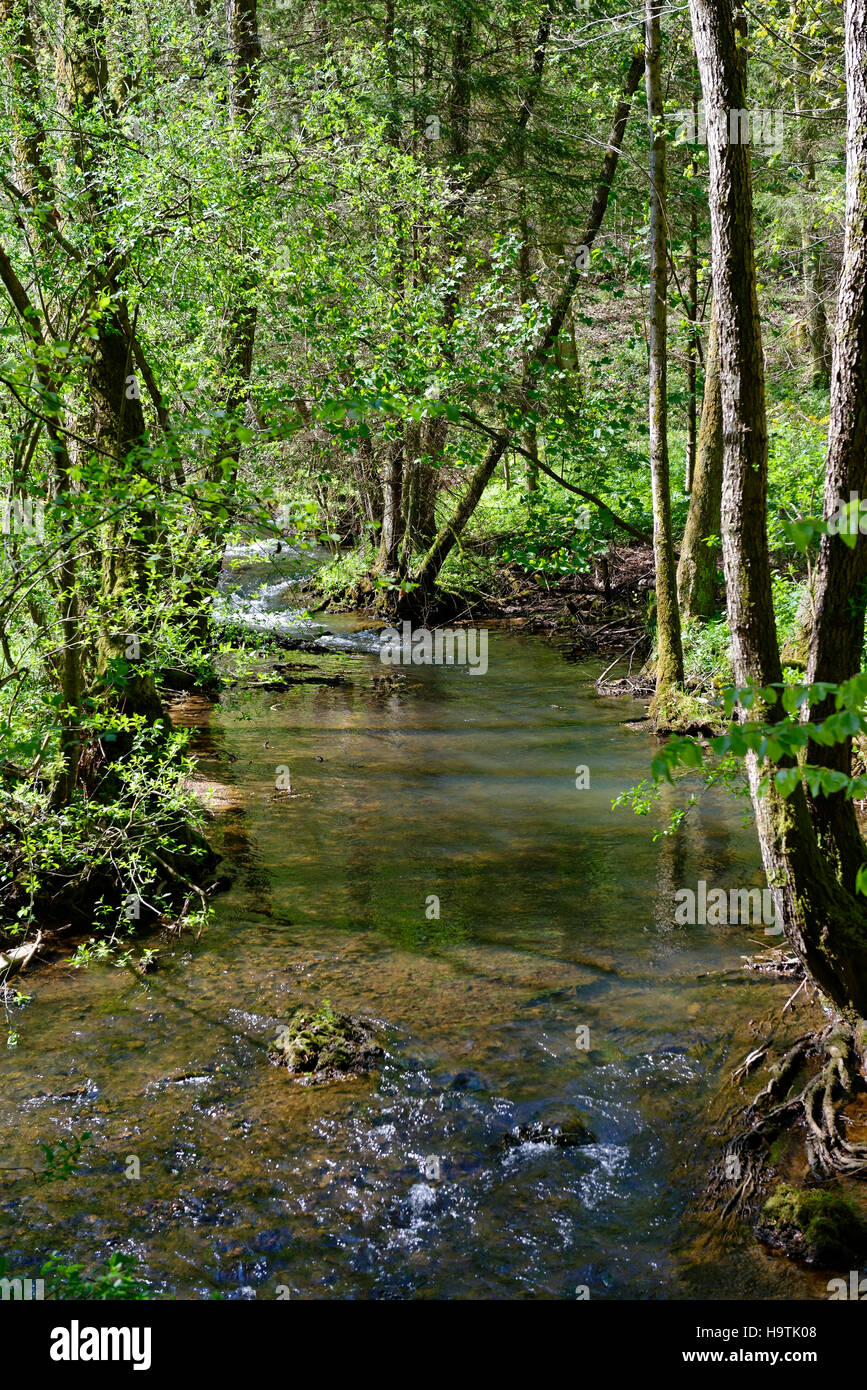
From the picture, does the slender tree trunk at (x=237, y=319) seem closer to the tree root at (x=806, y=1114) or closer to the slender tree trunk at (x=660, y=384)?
the tree root at (x=806, y=1114)

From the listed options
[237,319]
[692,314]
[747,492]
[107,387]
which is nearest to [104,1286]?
[747,492]

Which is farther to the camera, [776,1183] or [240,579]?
[240,579]

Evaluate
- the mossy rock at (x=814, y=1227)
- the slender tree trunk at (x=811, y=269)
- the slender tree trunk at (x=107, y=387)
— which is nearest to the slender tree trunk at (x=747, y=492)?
the mossy rock at (x=814, y=1227)

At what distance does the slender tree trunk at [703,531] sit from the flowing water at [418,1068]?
4652 mm

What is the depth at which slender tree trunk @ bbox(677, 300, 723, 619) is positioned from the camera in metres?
14.6

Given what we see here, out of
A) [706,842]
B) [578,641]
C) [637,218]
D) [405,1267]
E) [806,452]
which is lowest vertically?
[405,1267]

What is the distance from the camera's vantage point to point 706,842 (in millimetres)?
9781

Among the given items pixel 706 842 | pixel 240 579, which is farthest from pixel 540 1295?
pixel 240 579

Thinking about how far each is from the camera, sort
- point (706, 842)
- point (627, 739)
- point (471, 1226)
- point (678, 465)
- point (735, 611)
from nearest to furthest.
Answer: point (471, 1226)
point (735, 611)
point (706, 842)
point (627, 739)
point (678, 465)

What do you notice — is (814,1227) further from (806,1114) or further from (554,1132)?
(554,1132)

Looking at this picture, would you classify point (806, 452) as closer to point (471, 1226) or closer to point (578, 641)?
point (578, 641)

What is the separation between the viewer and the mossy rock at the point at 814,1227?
14.6 ft

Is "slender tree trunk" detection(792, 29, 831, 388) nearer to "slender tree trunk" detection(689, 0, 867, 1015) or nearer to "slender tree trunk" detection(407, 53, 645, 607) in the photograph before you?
"slender tree trunk" detection(407, 53, 645, 607)
